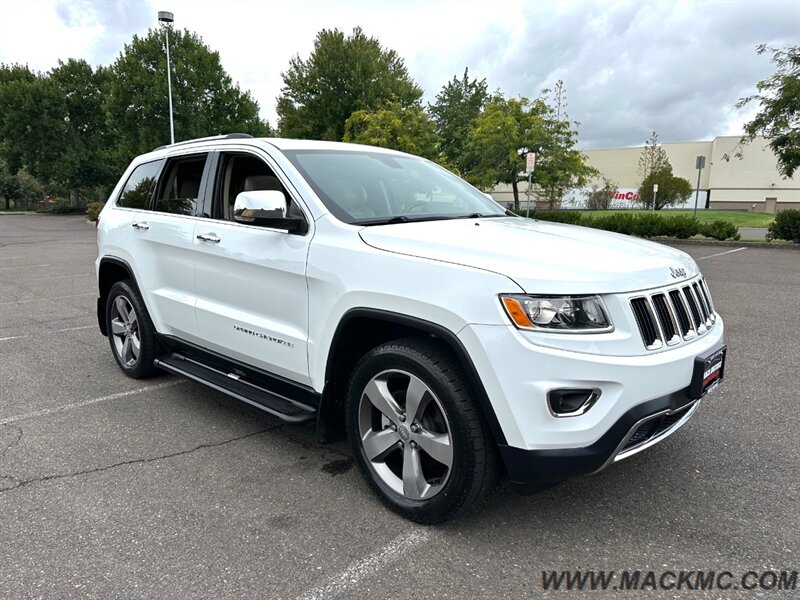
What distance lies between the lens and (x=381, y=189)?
3.57 metres

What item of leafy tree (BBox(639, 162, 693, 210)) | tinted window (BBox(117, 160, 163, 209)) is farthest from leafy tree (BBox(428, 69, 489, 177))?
tinted window (BBox(117, 160, 163, 209))

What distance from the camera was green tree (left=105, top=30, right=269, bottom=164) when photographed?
122 ft

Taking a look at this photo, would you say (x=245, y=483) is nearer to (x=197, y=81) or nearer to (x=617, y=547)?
(x=617, y=547)

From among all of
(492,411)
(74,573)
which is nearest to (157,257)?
(74,573)

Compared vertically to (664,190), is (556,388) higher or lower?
lower

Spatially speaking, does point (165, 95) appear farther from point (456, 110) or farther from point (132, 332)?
point (132, 332)

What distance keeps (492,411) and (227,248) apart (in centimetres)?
201

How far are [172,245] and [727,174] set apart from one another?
247 feet

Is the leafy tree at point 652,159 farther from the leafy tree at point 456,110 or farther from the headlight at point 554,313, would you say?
the headlight at point 554,313

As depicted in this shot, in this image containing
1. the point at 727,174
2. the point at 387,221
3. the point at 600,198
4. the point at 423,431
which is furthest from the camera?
the point at 727,174

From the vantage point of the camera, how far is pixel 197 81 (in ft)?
124

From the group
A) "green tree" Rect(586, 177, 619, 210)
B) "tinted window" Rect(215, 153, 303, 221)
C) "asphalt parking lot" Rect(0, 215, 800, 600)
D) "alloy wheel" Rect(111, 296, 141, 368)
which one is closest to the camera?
"asphalt parking lot" Rect(0, 215, 800, 600)

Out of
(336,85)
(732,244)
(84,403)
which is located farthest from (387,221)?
(336,85)

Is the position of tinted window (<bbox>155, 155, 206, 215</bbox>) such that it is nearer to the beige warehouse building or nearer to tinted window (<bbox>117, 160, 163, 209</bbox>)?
tinted window (<bbox>117, 160, 163, 209</bbox>)
